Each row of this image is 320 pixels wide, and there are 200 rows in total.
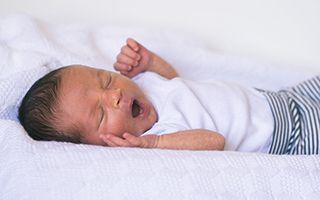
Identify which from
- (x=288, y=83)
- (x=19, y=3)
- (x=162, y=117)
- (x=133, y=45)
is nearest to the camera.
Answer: (x=162, y=117)

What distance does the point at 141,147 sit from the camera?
83 centimetres

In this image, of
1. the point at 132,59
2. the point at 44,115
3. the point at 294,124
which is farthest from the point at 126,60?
the point at 294,124

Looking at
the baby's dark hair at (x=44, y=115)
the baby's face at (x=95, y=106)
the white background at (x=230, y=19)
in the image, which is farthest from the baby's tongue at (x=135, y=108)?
the white background at (x=230, y=19)

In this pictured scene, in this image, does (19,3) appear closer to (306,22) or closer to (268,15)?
(268,15)

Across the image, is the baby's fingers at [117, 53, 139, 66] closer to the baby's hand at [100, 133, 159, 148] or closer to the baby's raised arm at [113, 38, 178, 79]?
the baby's raised arm at [113, 38, 178, 79]

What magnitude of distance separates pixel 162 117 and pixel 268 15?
23.3 inches

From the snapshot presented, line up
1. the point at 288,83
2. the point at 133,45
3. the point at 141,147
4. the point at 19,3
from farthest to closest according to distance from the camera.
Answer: the point at 19,3 < the point at 288,83 < the point at 133,45 < the point at 141,147

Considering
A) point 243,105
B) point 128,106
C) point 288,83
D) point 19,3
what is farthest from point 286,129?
point 19,3

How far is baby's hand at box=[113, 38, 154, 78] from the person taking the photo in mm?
1097

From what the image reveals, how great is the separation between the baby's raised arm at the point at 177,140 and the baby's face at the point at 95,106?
0.04 metres

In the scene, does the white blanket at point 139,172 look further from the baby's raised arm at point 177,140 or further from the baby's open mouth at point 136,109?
the baby's open mouth at point 136,109

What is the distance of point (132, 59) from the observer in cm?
110

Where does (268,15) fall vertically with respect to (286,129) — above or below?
above

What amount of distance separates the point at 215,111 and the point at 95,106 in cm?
27
